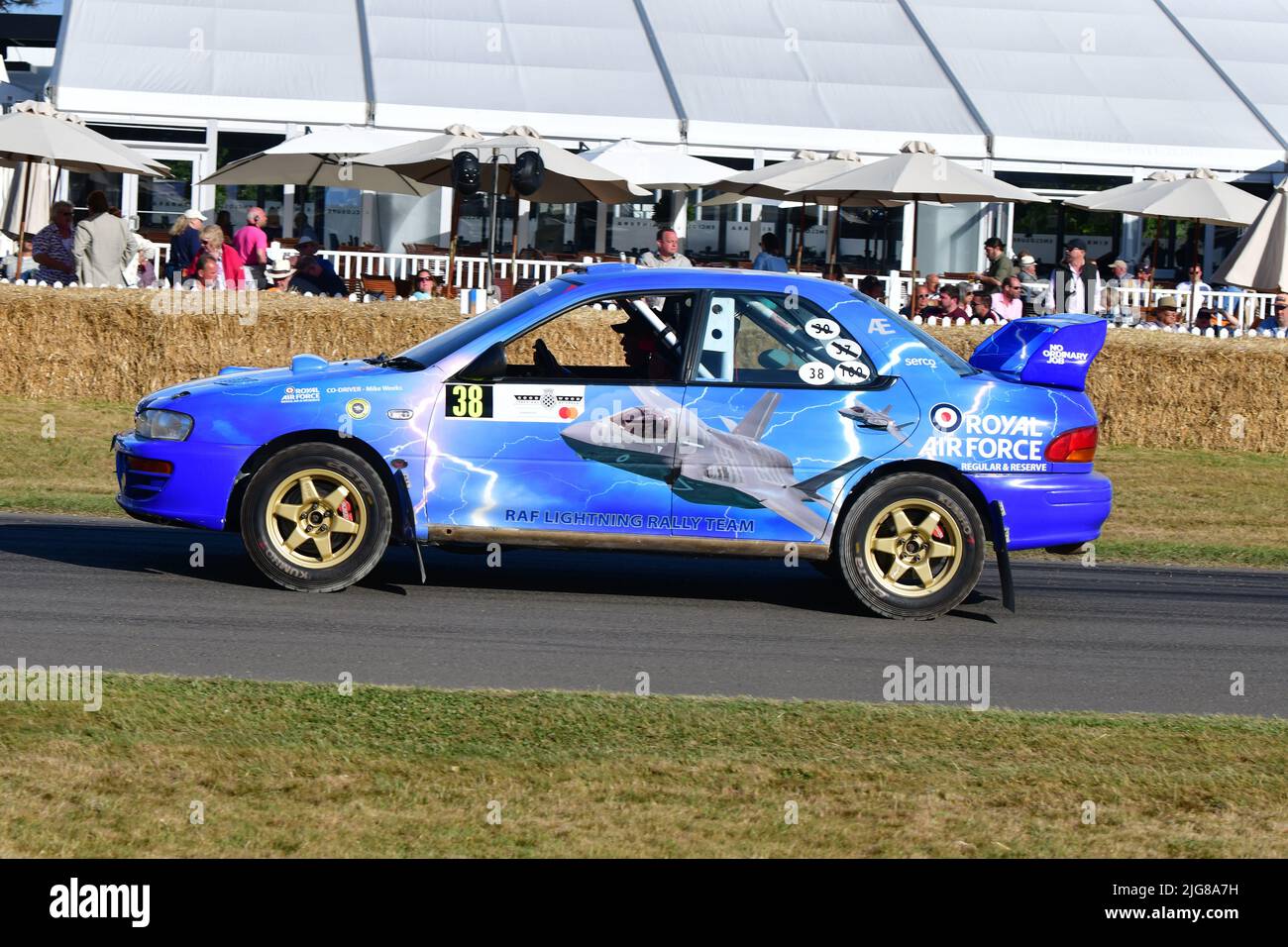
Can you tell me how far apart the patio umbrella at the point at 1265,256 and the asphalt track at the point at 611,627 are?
1117 centimetres

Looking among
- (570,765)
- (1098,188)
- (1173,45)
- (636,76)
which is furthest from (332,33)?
(570,765)

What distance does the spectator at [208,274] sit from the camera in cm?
1742

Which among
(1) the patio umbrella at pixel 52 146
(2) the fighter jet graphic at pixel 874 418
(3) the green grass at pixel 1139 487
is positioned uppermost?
(1) the patio umbrella at pixel 52 146

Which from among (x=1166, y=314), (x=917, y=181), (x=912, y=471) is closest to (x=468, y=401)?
(x=912, y=471)

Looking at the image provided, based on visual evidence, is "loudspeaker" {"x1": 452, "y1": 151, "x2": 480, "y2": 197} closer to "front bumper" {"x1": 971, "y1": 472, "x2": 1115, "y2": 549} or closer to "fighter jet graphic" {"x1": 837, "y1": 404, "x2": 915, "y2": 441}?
"fighter jet graphic" {"x1": 837, "y1": 404, "x2": 915, "y2": 441}

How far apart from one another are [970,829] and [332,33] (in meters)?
24.6

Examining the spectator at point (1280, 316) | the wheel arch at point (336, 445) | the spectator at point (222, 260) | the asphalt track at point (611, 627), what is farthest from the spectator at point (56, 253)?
the spectator at point (1280, 316)

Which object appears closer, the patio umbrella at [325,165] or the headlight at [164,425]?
the headlight at [164,425]

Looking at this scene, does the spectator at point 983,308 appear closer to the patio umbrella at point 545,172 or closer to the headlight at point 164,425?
the patio umbrella at point 545,172

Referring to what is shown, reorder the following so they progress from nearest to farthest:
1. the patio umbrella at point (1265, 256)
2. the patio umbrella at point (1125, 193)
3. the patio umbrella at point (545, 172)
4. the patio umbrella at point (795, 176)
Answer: the patio umbrella at point (1265, 256) < the patio umbrella at point (545, 172) < the patio umbrella at point (795, 176) < the patio umbrella at point (1125, 193)

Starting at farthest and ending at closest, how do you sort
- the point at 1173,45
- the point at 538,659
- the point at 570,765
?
the point at 1173,45 → the point at 538,659 → the point at 570,765

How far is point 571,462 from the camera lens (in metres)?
8.53

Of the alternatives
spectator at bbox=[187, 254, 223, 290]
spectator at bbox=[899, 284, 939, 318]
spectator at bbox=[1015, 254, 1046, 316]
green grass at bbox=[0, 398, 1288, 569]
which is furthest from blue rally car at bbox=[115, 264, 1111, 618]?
spectator at bbox=[1015, 254, 1046, 316]

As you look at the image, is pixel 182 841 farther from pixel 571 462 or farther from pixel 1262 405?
pixel 1262 405
